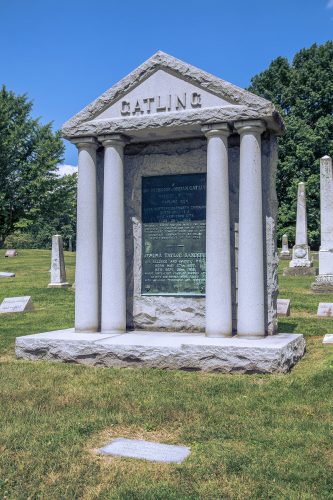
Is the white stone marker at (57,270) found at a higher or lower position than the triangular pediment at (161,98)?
lower

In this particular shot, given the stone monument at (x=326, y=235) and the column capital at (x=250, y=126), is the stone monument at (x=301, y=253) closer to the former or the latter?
the stone monument at (x=326, y=235)

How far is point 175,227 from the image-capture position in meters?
8.10

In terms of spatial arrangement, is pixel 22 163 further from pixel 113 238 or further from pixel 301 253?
pixel 113 238

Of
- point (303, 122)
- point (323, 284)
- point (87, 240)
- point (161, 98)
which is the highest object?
point (303, 122)

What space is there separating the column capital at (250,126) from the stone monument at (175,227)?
0.05 ft

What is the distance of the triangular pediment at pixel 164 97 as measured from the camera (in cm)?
719

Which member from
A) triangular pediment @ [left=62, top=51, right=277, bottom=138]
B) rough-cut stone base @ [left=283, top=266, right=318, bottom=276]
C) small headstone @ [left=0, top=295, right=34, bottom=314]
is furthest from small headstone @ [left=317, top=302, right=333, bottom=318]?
rough-cut stone base @ [left=283, top=266, right=318, bottom=276]

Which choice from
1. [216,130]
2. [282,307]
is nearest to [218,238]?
[216,130]

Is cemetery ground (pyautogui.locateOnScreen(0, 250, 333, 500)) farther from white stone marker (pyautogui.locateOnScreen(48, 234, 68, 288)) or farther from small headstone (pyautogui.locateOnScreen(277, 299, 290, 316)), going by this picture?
white stone marker (pyautogui.locateOnScreen(48, 234, 68, 288))

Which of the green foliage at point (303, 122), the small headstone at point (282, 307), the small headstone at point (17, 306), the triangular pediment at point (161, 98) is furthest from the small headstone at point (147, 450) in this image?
the green foliage at point (303, 122)

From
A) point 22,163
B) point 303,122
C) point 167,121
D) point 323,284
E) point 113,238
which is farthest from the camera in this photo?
point 22,163

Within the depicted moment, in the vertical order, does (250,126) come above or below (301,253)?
above

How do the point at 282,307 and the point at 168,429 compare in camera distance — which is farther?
the point at 282,307

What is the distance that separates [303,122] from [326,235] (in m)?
19.6
